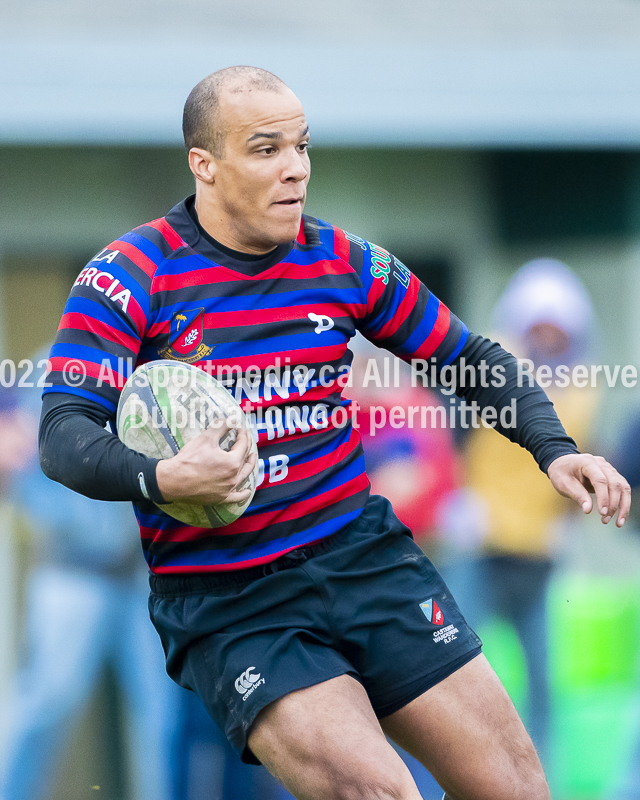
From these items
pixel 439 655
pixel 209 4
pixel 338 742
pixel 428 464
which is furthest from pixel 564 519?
pixel 209 4

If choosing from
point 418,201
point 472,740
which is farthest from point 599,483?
point 418,201

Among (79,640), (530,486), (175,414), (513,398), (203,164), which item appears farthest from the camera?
(530,486)

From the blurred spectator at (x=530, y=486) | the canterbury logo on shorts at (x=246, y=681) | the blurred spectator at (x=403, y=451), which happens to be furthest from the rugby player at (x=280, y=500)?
the blurred spectator at (x=403, y=451)

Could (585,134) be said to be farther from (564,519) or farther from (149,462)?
(149,462)

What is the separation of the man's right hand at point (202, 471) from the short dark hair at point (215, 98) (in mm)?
749

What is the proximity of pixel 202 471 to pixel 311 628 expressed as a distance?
21.6 inches

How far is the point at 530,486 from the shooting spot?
454cm

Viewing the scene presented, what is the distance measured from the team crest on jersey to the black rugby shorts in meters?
0.52

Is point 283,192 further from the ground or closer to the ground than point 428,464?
further from the ground

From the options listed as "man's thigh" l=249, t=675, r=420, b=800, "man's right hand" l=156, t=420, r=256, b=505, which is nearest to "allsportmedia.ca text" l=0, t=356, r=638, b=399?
"man's right hand" l=156, t=420, r=256, b=505

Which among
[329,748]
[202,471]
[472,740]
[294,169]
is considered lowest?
[472,740]

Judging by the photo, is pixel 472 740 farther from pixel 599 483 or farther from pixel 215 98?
pixel 215 98

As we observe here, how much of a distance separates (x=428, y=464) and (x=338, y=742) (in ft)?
8.71

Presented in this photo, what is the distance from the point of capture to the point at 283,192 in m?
2.27
